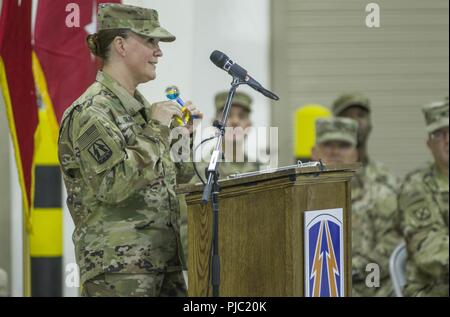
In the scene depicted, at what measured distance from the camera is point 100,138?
573 centimetres

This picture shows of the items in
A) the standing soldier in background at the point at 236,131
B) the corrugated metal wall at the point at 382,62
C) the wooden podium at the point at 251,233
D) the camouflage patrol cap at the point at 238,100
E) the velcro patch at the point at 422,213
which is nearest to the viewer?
the wooden podium at the point at 251,233

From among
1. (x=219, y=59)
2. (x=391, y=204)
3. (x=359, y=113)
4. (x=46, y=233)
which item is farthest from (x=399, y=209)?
(x=219, y=59)

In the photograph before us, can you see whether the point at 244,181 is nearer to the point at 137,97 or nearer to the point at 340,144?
the point at 137,97

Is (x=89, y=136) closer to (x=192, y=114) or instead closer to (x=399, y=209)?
(x=192, y=114)

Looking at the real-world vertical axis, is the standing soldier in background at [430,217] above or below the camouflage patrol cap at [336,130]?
below

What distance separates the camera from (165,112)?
5.84m

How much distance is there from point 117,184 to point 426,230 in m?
3.83

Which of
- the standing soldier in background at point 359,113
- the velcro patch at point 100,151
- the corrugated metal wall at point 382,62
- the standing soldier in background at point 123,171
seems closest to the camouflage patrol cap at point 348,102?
the standing soldier in background at point 359,113

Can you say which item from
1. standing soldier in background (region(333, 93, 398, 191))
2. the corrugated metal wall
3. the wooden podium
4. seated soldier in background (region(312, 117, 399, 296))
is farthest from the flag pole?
the corrugated metal wall

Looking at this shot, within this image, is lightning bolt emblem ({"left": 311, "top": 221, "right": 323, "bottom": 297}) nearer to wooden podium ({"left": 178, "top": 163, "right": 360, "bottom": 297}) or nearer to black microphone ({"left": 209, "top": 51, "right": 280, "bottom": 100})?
wooden podium ({"left": 178, "top": 163, "right": 360, "bottom": 297})

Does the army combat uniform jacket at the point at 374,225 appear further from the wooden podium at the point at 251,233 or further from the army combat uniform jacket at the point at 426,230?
the wooden podium at the point at 251,233

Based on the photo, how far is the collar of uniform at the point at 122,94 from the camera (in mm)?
6023

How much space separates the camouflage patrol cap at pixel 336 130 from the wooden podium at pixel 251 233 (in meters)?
4.22

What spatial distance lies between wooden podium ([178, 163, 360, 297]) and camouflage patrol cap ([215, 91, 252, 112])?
454cm
